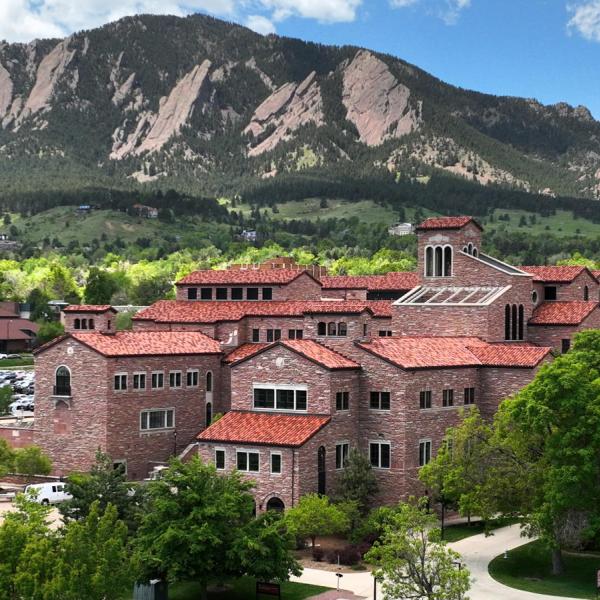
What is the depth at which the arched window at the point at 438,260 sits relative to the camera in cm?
9375

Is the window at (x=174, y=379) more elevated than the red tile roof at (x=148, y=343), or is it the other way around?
the red tile roof at (x=148, y=343)

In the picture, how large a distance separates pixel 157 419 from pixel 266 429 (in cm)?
1716

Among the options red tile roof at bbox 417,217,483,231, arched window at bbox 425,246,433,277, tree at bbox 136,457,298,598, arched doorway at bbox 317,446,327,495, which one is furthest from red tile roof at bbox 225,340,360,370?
red tile roof at bbox 417,217,483,231

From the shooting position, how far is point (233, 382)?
78625mm

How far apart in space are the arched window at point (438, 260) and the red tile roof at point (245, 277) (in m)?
15.7

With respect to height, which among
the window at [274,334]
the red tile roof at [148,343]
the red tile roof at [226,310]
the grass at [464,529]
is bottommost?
the grass at [464,529]

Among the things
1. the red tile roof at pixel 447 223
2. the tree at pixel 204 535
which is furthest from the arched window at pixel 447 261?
the tree at pixel 204 535

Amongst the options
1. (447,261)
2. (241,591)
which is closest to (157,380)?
(447,261)

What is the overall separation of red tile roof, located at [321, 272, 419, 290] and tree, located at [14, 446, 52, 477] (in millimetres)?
40428

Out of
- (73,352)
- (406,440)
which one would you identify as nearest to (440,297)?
(406,440)

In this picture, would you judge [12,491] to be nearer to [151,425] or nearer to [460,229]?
[151,425]

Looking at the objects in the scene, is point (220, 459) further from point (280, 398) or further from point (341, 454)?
point (341, 454)

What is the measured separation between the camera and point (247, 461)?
73812 mm

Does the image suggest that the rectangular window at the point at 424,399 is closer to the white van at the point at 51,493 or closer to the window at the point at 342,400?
the window at the point at 342,400
